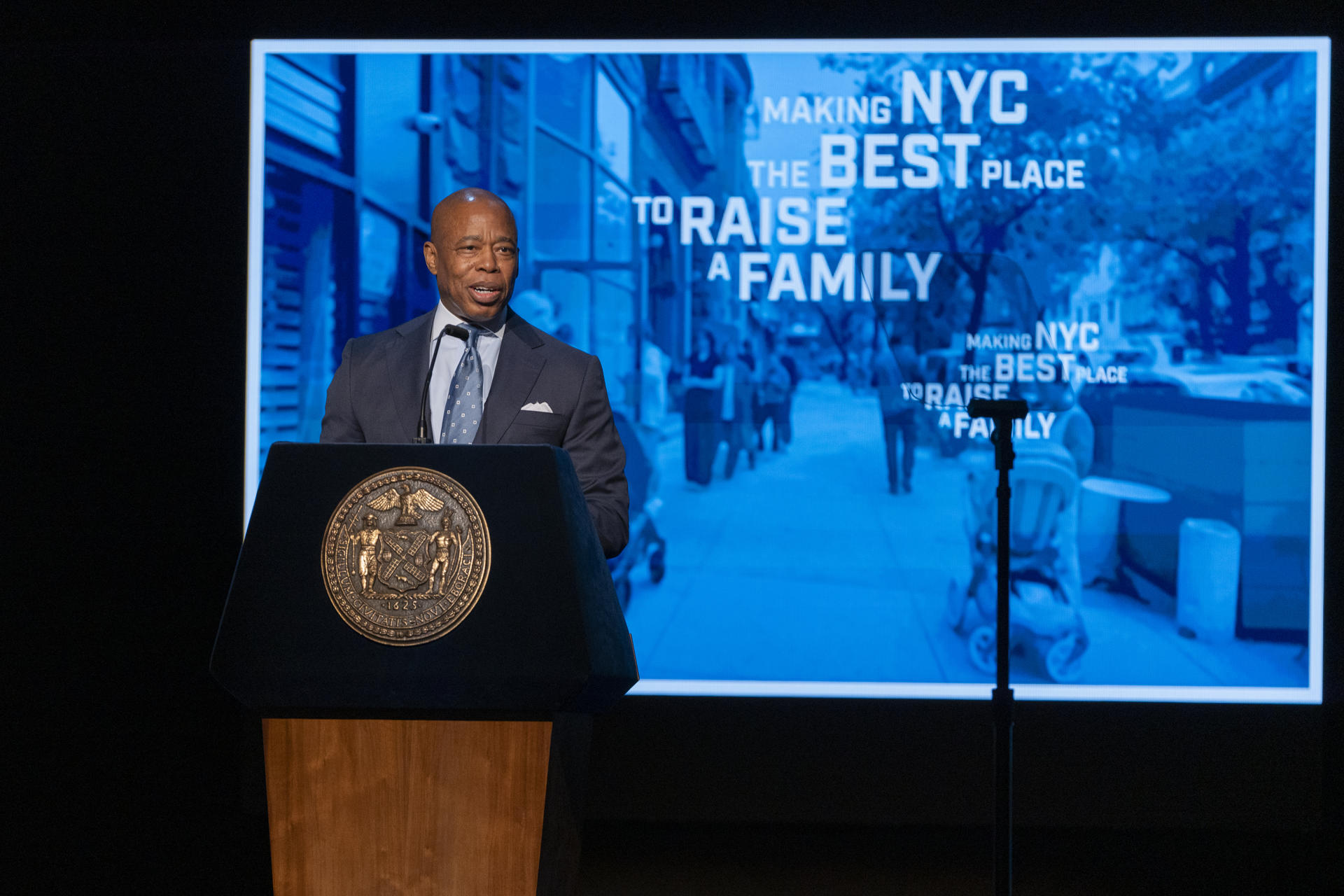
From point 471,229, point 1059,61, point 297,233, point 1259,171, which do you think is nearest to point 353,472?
point 471,229

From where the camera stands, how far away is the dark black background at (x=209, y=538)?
3.22 m

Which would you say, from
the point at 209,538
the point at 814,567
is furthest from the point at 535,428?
the point at 209,538

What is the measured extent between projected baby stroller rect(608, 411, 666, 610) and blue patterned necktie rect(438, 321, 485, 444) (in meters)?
1.78

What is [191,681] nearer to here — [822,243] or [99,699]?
[99,699]

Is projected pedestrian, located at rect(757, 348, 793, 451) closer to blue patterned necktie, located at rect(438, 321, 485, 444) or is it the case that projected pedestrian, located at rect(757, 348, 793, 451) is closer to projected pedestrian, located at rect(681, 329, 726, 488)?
projected pedestrian, located at rect(681, 329, 726, 488)

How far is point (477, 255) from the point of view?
1594 millimetres

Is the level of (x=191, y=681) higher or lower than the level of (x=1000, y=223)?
lower

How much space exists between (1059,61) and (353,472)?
2907 millimetres

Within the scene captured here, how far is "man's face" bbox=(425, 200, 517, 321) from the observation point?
1594mm

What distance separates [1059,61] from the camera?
3348 mm

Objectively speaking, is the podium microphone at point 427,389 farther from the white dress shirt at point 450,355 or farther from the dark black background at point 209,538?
the dark black background at point 209,538

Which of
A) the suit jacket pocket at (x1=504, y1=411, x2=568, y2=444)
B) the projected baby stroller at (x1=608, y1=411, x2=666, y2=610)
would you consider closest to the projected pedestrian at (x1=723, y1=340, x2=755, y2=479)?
the projected baby stroller at (x1=608, y1=411, x2=666, y2=610)

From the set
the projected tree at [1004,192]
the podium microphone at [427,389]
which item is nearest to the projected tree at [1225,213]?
the projected tree at [1004,192]

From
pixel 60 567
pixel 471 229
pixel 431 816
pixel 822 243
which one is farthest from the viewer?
pixel 822 243
